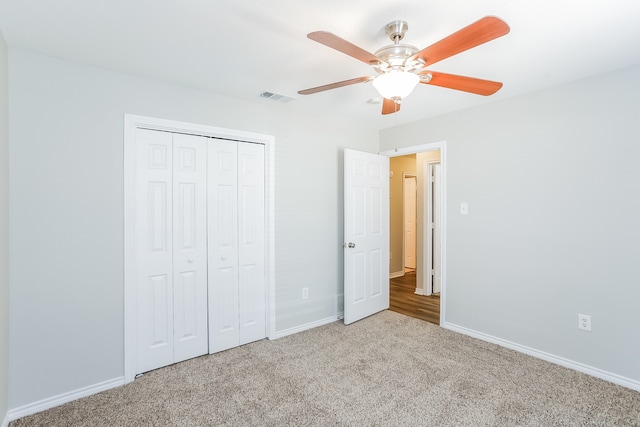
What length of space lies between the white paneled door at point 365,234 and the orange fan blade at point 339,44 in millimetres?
1993

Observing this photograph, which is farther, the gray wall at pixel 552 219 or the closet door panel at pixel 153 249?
the closet door panel at pixel 153 249

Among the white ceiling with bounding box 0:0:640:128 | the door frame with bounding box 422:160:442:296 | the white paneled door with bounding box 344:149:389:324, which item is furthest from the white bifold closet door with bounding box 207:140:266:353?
the door frame with bounding box 422:160:442:296

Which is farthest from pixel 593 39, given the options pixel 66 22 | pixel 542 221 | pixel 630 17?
pixel 66 22

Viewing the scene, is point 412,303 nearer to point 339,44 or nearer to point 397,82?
point 397,82

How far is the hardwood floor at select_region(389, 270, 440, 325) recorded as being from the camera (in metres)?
3.93

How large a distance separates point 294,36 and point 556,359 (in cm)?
323

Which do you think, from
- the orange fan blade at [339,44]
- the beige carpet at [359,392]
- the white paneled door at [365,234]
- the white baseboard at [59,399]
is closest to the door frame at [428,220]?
the white paneled door at [365,234]

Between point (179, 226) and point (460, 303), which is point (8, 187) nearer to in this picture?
point (179, 226)

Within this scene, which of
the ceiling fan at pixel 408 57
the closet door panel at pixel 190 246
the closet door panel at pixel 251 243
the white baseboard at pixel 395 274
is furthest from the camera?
the white baseboard at pixel 395 274

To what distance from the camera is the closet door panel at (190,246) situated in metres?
2.70

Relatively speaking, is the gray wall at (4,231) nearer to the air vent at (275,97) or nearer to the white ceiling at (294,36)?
the white ceiling at (294,36)

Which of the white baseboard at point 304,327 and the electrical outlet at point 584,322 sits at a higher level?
the electrical outlet at point 584,322

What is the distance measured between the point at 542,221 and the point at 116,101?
3.59 meters

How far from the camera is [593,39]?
194 cm
